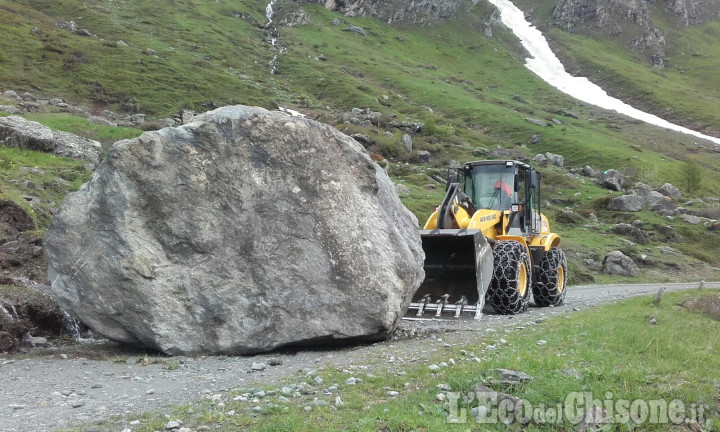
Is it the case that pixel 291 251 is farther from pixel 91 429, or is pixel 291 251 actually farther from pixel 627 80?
pixel 627 80

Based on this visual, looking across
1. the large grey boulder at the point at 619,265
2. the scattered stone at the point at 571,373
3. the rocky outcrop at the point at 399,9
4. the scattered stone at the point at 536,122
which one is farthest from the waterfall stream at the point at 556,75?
the scattered stone at the point at 571,373

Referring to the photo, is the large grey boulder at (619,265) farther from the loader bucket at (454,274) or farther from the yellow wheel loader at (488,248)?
the loader bucket at (454,274)

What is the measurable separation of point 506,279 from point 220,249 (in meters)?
9.15

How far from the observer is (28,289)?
13656 mm

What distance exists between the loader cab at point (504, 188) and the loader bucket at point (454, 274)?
273 centimetres

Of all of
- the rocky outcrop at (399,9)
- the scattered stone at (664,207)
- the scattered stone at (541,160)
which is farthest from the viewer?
the rocky outcrop at (399,9)

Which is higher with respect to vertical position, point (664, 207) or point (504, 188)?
point (504, 188)

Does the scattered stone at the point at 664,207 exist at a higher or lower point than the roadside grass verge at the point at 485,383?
lower

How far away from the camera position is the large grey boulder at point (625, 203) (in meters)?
50.2

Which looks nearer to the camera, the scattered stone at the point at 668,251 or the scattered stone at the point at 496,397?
the scattered stone at the point at 496,397

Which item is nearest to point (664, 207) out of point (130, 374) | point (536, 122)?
point (536, 122)

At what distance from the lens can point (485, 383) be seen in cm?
806

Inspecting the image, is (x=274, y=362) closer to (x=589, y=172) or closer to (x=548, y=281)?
(x=548, y=281)

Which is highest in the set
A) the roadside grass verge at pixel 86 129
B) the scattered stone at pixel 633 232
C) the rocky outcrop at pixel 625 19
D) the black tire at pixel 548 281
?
the rocky outcrop at pixel 625 19
